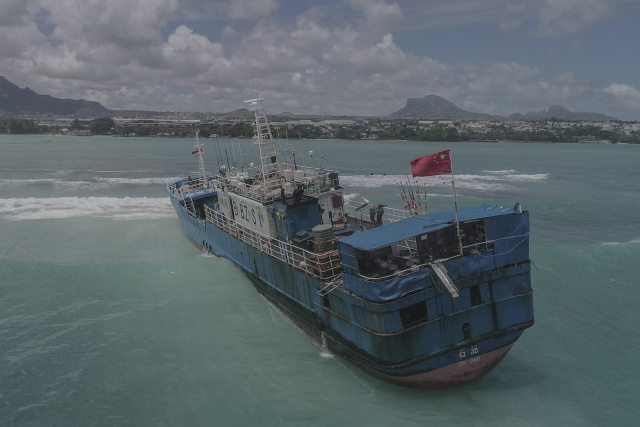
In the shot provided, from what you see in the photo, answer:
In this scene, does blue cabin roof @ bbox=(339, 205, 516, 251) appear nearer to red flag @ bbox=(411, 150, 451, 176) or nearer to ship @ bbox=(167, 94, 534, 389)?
ship @ bbox=(167, 94, 534, 389)

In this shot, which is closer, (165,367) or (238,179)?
(165,367)

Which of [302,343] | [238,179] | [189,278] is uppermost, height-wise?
[238,179]

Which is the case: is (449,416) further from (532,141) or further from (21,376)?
(532,141)

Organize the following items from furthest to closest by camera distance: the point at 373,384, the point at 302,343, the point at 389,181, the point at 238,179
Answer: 1. the point at 389,181
2. the point at 238,179
3. the point at 302,343
4. the point at 373,384

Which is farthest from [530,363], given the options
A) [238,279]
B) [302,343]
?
[238,279]

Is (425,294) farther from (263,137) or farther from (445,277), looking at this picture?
(263,137)

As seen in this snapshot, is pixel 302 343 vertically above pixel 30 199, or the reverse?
pixel 30 199

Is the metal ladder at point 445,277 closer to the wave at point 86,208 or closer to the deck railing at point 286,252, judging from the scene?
the deck railing at point 286,252
